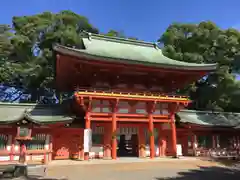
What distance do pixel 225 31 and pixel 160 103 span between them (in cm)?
1925

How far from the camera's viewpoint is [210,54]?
32.2 m

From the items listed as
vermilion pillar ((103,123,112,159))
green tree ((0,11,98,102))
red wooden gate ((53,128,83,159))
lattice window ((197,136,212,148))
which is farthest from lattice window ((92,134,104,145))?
green tree ((0,11,98,102))

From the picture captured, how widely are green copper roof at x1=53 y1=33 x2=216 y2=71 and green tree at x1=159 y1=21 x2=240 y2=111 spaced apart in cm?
715

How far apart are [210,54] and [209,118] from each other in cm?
1059

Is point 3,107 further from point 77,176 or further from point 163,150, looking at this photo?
point 163,150

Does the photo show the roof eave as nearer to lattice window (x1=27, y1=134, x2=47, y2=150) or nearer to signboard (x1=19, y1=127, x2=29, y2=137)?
signboard (x1=19, y1=127, x2=29, y2=137)

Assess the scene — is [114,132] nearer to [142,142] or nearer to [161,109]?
[142,142]

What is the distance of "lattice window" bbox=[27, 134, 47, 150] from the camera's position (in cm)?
1877

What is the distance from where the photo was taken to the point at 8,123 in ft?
57.1

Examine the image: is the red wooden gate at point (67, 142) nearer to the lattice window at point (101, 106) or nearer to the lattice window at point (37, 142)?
the lattice window at point (37, 142)

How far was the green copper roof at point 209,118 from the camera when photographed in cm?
2377

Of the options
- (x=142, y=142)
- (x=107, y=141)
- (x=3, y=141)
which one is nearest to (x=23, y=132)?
(x=3, y=141)

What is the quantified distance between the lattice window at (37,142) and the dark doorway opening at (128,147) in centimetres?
780

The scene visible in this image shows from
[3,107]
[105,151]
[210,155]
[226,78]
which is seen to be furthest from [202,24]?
[3,107]
